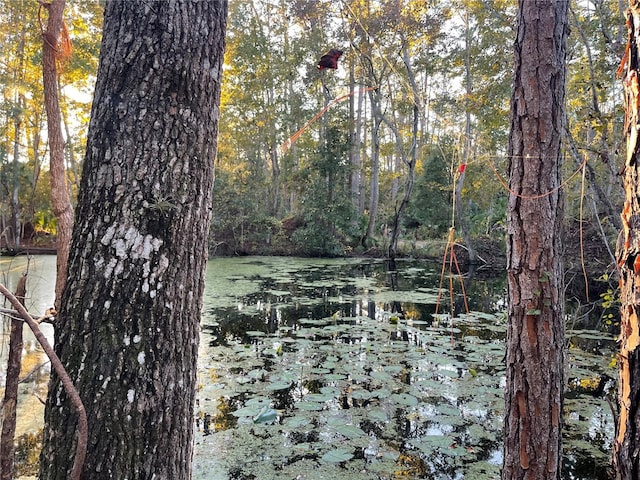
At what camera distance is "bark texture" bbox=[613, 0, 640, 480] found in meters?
0.62

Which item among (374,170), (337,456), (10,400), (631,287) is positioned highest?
(374,170)

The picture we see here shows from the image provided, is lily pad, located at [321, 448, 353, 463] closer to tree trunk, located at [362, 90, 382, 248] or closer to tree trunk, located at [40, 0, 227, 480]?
tree trunk, located at [40, 0, 227, 480]

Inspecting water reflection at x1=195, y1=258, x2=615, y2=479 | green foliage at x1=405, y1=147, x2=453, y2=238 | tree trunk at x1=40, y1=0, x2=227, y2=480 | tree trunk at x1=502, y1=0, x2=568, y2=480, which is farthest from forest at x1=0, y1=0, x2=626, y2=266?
tree trunk at x1=40, y1=0, x2=227, y2=480

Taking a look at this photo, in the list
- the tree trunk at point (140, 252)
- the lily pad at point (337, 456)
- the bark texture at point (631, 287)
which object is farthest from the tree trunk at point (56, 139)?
the bark texture at point (631, 287)

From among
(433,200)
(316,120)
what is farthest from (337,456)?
(433,200)

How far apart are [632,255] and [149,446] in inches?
44.3

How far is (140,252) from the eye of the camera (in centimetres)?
108

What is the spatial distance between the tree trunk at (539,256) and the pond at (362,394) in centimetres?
54

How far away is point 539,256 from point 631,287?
3.87 ft

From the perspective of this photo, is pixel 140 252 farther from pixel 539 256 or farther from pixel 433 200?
pixel 433 200

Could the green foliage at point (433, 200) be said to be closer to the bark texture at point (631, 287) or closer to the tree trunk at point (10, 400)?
the tree trunk at point (10, 400)

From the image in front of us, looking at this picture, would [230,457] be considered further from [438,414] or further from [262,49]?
[262,49]

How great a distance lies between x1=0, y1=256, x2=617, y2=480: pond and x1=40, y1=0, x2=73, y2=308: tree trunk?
40 cm

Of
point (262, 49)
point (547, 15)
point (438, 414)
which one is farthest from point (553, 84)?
point (262, 49)
